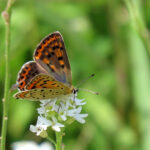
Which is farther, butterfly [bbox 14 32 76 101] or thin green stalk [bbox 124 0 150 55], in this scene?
thin green stalk [bbox 124 0 150 55]

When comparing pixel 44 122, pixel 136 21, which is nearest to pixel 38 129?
pixel 44 122

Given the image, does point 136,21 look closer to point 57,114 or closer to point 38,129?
point 57,114

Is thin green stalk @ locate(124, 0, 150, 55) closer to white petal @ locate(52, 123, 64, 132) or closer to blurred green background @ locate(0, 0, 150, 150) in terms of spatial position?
blurred green background @ locate(0, 0, 150, 150)

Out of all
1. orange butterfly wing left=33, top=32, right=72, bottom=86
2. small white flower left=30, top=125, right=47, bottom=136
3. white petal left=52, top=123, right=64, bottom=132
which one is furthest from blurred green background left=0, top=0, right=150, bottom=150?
white petal left=52, top=123, right=64, bottom=132

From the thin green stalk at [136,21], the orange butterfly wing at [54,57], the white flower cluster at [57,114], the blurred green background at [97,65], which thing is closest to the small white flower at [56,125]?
the white flower cluster at [57,114]

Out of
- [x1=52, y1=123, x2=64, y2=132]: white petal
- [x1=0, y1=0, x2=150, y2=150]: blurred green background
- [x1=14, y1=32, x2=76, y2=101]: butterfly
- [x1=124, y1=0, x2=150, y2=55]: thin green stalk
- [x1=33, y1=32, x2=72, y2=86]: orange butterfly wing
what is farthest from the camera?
[x1=0, y1=0, x2=150, y2=150]: blurred green background

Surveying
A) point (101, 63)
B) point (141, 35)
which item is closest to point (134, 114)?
point (101, 63)
